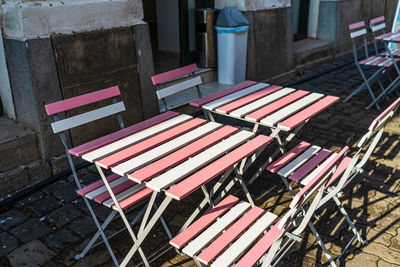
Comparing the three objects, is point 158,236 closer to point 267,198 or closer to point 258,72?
point 267,198

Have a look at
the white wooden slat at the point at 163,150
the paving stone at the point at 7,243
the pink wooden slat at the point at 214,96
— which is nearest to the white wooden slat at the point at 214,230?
the white wooden slat at the point at 163,150

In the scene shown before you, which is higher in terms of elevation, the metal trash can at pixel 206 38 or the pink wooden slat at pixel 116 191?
the metal trash can at pixel 206 38

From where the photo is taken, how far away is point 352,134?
18.4 ft

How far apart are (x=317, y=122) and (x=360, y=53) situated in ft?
18.4

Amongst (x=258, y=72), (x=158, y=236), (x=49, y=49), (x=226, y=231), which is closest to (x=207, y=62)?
(x=258, y=72)

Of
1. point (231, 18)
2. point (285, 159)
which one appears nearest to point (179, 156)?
point (285, 159)

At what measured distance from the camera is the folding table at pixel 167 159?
2600 millimetres

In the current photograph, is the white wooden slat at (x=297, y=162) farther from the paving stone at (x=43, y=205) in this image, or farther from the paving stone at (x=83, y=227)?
the paving stone at (x=43, y=205)

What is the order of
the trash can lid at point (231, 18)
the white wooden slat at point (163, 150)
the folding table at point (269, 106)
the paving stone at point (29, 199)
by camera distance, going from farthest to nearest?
the trash can lid at point (231, 18) → the paving stone at point (29, 199) → the folding table at point (269, 106) → the white wooden slat at point (163, 150)

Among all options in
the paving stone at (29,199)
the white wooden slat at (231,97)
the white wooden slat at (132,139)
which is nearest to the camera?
the white wooden slat at (132,139)

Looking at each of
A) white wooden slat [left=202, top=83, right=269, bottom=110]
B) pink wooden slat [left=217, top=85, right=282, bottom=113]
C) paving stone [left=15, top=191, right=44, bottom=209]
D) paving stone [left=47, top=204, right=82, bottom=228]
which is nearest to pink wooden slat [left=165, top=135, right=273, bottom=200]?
pink wooden slat [left=217, top=85, right=282, bottom=113]

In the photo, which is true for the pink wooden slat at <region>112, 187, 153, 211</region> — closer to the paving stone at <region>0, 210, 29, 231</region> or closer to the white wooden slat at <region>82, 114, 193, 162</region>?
the white wooden slat at <region>82, 114, 193, 162</region>

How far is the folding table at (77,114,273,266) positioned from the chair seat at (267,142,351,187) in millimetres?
412

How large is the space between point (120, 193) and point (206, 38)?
14.7 ft
